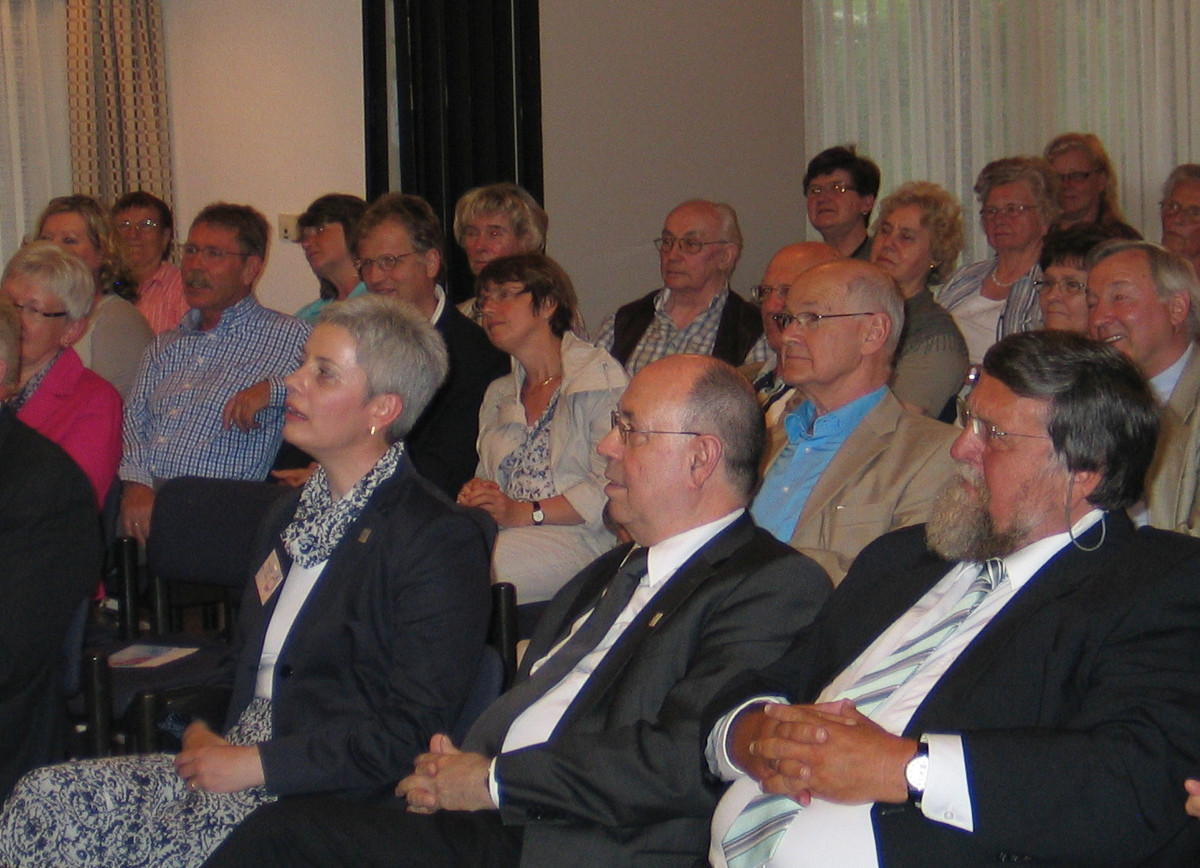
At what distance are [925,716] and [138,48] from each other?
6.18m

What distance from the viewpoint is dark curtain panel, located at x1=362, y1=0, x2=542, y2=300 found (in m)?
5.84

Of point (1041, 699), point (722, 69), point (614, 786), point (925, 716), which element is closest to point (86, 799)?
point (614, 786)

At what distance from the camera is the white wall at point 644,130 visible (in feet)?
19.3

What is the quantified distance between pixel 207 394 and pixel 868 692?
2.88 metres

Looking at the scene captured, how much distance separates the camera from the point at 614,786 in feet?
6.44

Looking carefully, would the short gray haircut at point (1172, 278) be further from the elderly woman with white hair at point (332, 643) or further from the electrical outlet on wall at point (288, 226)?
the electrical outlet on wall at point (288, 226)

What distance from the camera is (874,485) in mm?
2820

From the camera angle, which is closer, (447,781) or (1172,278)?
(447,781)

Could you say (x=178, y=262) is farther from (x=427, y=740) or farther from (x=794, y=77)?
(x=427, y=740)

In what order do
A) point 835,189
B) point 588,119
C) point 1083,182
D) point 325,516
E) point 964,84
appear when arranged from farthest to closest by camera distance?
point 964,84, point 588,119, point 1083,182, point 835,189, point 325,516

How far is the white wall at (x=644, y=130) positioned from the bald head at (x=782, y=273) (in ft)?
6.70

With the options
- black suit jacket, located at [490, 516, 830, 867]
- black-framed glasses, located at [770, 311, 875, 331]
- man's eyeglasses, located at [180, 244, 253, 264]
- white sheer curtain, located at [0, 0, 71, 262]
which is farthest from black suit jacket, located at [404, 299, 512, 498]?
white sheer curtain, located at [0, 0, 71, 262]

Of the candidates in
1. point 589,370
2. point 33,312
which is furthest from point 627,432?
point 33,312

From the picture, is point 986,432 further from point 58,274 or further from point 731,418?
point 58,274
